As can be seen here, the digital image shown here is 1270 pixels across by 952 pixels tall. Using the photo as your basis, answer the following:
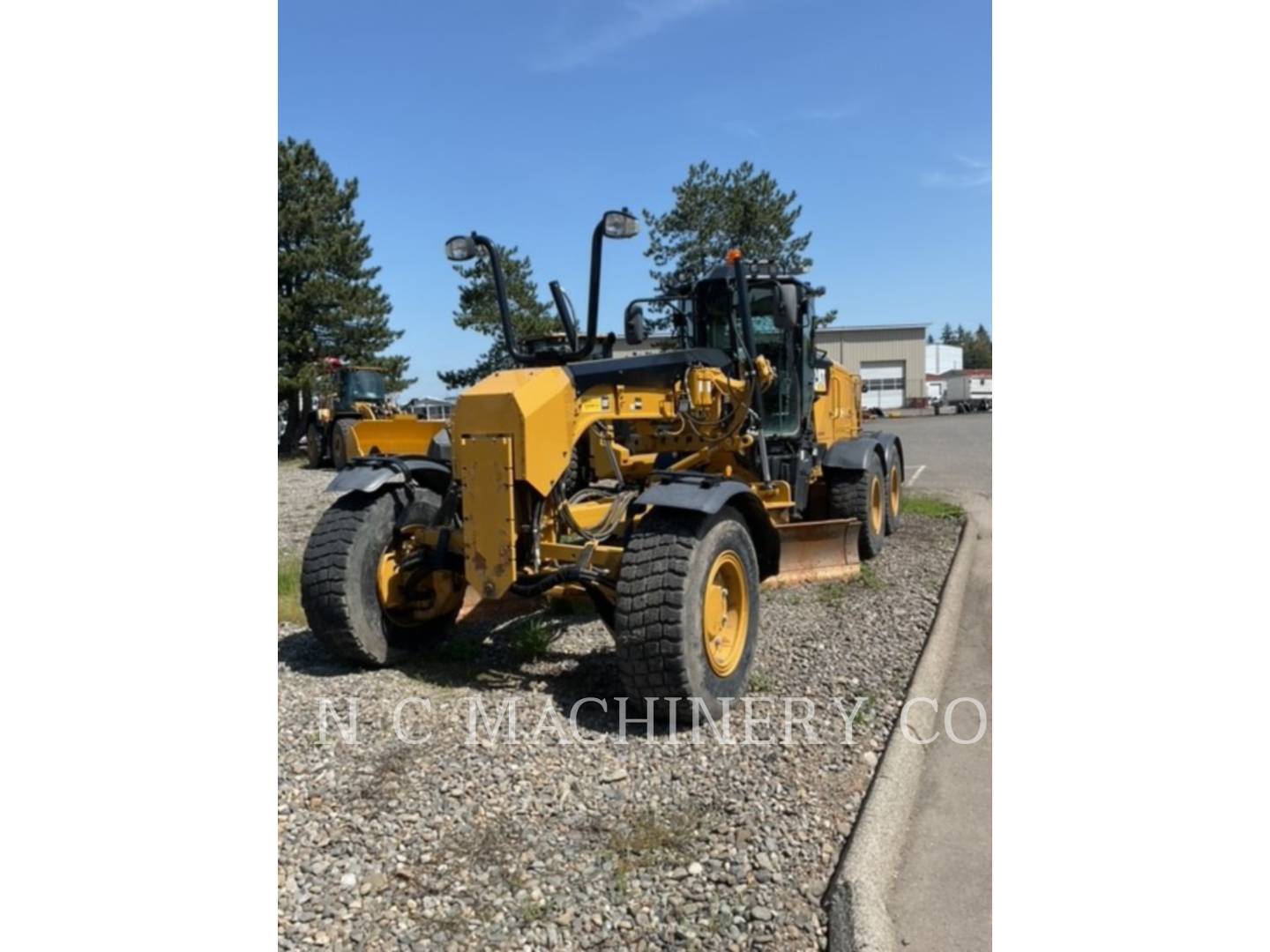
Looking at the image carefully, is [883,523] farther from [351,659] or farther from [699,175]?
[699,175]

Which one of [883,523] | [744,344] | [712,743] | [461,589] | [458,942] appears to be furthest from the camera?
[883,523]

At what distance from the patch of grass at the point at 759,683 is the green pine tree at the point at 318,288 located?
22383 mm

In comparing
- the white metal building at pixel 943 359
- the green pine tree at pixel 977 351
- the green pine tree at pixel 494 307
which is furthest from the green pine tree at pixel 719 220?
the green pine tree at pixel 977 351

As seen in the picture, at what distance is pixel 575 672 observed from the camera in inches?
185

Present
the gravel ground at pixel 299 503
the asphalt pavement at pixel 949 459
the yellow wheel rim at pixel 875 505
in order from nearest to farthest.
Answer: the yellow wheel rim at pixel 875 505, the gravel ground at pixel 299 503, the asphalt pavement at pixel 949 459

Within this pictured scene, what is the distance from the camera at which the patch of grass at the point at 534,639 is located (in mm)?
4961

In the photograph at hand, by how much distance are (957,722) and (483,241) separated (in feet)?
11.2

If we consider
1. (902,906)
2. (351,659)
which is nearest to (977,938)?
(902,906)

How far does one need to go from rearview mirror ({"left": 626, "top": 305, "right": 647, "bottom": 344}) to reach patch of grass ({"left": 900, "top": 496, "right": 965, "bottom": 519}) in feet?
16.2

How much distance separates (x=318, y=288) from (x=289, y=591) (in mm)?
20528

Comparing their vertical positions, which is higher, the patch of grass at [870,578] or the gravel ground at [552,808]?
the patch of grass at [870,578]

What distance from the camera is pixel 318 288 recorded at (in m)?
25.0

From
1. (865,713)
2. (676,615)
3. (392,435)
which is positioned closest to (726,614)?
(676,615)

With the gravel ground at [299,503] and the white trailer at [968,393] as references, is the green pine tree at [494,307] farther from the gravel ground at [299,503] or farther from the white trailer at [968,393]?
the white trailer at [968,393]
